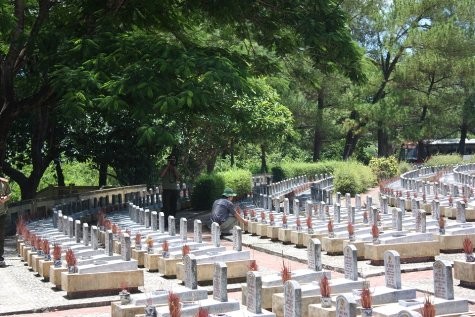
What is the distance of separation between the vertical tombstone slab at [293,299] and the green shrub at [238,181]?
22.2m

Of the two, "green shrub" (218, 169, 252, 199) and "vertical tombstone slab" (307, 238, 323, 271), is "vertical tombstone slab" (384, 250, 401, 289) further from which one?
"green shrub" (218, 169, 252, 199)

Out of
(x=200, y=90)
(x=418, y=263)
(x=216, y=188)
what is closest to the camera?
(x=418, y=263)

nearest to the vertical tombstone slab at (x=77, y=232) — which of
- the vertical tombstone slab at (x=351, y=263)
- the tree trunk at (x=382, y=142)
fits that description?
the vertical tombstone slab at (x=351, y=263)

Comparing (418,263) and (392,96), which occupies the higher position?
(392,96)

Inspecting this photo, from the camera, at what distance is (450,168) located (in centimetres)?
4575

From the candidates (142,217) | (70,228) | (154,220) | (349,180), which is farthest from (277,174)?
(70,228)

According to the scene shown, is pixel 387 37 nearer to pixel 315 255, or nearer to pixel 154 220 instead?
pixel 154 220

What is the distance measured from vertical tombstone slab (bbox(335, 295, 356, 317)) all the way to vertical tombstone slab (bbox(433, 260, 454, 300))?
1.83 metres

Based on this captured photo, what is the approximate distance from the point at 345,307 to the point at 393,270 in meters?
2.30

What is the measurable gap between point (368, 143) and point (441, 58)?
17.7m

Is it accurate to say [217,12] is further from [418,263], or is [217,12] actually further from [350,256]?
[350,256]

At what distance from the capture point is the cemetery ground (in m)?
12.4

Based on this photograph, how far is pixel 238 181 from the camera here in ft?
110

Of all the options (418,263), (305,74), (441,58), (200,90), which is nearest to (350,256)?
(418,263)
